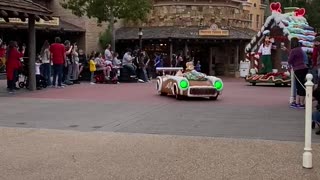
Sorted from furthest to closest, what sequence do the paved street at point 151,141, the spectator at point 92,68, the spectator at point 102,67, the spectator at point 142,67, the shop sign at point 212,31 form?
the shop sign at point 212,31
the spectator at point 142,67
the spectator at point 102,67
the spectator at point 92,68
the paved street at point 151,141

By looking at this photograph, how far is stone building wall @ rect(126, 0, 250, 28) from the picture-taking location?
4412 cm

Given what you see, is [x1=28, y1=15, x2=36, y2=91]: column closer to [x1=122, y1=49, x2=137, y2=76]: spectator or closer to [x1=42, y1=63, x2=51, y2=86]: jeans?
[x1=42, y1=63, x2=51, y2=86]: jeans

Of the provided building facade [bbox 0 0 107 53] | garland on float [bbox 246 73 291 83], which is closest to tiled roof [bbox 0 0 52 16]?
garland on float [bbox 246 73 291 83]

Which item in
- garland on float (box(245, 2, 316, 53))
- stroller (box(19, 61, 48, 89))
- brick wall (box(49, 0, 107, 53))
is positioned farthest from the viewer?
brick wall (box(49, 0, 107, 53))

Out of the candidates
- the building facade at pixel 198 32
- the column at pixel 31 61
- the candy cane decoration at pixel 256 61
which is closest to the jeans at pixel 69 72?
the column at pixel 31 61

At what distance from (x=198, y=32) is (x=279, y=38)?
16.8m

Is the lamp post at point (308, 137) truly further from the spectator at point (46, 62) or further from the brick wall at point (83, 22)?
the brick wall at point (83, 22)

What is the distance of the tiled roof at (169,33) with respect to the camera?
1615 inches

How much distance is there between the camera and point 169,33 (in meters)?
41.2

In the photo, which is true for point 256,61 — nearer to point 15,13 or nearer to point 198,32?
point 15,13

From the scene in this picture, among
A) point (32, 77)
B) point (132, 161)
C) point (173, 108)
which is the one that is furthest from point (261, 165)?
point (32, 77)

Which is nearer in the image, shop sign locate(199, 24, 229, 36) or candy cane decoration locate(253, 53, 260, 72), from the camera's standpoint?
candy cane decoration locate(253, 53, 260, 72)

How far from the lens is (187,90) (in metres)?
14.9

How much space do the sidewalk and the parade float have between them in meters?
14.5
